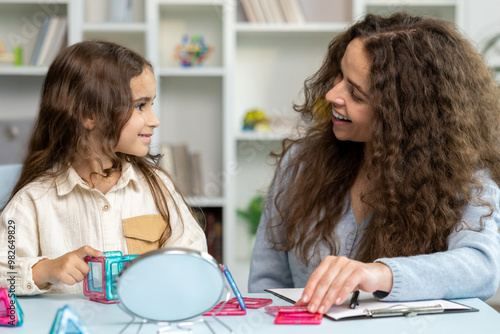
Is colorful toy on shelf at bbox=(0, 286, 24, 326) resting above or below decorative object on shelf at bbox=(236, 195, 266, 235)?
above

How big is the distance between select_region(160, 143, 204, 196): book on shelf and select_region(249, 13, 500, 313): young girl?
5.11 feet

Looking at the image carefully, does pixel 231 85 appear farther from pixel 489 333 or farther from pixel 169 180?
pixel 489 333

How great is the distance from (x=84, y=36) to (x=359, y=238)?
2.04 meters

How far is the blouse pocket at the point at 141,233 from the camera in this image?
1.26 metres

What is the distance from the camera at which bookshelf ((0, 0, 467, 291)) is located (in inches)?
111

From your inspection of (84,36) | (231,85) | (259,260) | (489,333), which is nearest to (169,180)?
(259,260)

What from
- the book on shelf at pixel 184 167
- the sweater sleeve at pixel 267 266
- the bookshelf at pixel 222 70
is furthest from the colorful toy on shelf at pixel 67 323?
the book on shelf at pixel 184 167

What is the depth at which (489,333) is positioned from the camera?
2.56 ft

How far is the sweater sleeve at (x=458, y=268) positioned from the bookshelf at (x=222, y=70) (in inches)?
71.3

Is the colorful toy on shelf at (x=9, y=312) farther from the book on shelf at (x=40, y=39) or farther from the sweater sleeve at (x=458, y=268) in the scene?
the book on shelf at (x=40, y=39)

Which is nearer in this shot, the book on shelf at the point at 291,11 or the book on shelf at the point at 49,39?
the book on shelf at the point at 49,39

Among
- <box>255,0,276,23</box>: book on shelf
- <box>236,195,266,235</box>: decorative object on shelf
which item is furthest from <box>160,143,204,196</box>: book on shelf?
<box>255,0,276,23</box>: book on shelf

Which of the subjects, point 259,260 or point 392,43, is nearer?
point 392,43

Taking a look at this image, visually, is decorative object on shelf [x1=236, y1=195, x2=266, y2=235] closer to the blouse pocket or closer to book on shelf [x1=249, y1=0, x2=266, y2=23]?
book on shelf [x1=249, y1=0, x2=266, y2=23]
